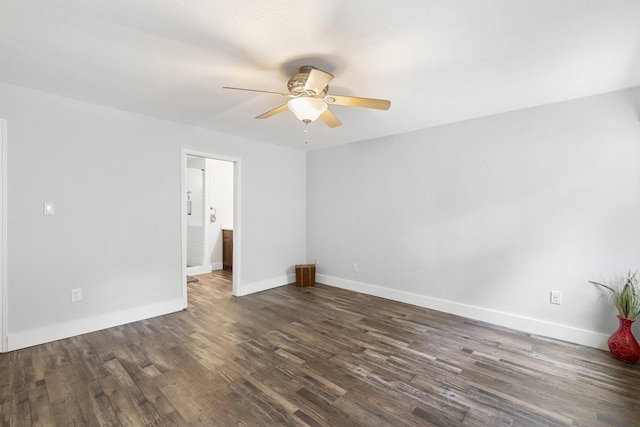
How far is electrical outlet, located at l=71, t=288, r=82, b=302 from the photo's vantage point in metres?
2.83

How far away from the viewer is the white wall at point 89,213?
8.45 ft

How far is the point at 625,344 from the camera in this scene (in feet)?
7.77

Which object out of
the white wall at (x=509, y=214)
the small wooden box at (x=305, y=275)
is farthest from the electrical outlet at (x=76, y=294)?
the white wall at (x=509, y=214)

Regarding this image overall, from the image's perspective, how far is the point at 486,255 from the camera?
10.7ft

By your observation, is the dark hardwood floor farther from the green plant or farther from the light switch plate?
the light switch plate

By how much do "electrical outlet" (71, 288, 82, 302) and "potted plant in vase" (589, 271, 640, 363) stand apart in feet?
16.4

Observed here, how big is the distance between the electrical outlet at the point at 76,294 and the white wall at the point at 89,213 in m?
0.04

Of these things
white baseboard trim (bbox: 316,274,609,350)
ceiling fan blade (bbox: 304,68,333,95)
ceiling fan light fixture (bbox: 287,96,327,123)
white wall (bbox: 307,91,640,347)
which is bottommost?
white baseboard trim (bbox: 316,274,609,350)

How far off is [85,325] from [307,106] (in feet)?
10.2

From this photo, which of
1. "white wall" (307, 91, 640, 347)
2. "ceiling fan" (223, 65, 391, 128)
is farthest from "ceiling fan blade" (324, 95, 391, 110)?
"white wall" (307, 91, 640, 347)

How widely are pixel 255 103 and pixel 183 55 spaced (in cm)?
93

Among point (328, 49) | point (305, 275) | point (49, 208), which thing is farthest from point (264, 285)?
point (328, 49)

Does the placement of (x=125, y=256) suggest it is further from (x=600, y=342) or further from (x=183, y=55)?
(x=600, y=342)

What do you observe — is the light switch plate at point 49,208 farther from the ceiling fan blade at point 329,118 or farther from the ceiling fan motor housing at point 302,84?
the ceiling fan blade at point 329,118
